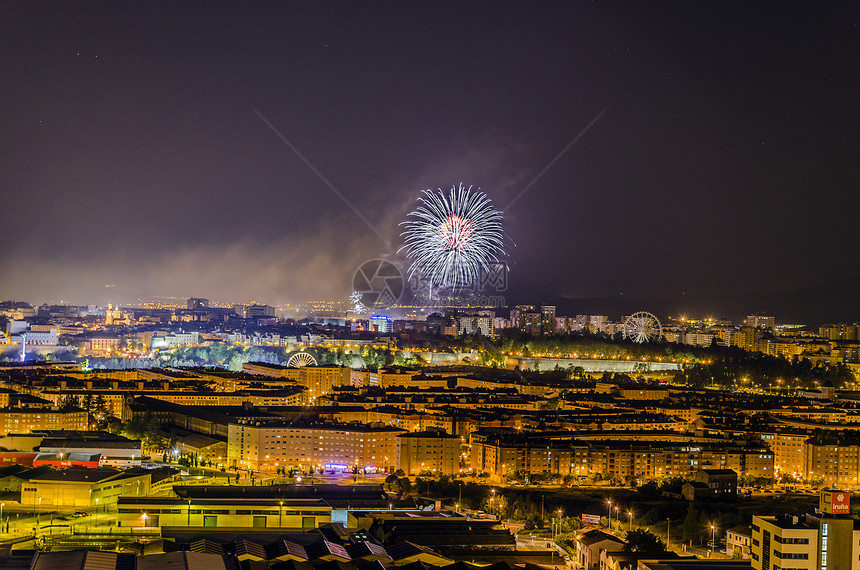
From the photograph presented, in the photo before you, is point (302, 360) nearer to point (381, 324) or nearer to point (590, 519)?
point (381, 324)

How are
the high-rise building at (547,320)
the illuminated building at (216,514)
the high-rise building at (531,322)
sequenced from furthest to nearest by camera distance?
the high-rise building at (547,320) < the high-rise building at (531,322) < the illuminated building at (216,514)

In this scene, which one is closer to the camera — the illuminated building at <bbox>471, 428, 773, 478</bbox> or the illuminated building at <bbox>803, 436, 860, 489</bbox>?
the illuminated building at <bbox>471, 428, 773, 478</bbox>

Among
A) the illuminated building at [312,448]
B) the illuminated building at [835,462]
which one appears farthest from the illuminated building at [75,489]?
the illuminated building at [835,462]

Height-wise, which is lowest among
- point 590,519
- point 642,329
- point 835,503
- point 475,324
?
point 590,519

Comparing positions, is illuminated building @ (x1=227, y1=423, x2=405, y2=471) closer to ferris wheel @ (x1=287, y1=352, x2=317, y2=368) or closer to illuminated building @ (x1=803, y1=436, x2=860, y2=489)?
illuminated building @ (x1=803, y1=436, x2=860, y2=489)

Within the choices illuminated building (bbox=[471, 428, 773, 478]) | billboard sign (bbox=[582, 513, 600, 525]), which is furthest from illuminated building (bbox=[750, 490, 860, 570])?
illuminated building (bbox=[471, 428, 773, 478])

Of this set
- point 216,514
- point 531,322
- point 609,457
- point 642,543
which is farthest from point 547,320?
point 642,543

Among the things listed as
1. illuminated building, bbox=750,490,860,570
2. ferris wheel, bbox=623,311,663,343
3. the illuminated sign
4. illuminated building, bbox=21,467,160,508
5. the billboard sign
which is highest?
ferris wheel, bbox=623,311,663,343

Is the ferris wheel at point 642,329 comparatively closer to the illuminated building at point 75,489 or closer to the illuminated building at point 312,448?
the illuminated building at point 312,448

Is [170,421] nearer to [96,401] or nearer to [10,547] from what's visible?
[96,401]
